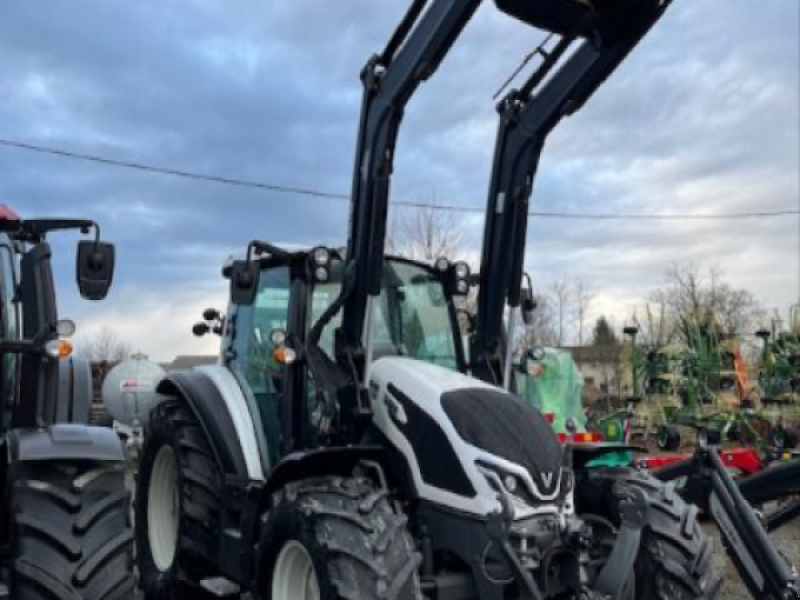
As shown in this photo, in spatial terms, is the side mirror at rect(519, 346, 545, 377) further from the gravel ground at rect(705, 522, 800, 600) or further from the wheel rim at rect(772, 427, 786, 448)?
the wheel rim at rect(772, 427, 786, 448)

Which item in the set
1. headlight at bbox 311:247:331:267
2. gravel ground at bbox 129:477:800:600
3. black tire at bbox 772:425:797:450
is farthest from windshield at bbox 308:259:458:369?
black tire at bbox 772:425:797:450

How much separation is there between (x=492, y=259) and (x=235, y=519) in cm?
236

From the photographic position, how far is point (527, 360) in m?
5.91

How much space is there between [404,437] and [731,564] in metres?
3.73

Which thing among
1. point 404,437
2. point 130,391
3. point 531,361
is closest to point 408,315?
point 531,361

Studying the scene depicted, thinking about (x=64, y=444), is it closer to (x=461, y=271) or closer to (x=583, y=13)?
(x=461, y=271)

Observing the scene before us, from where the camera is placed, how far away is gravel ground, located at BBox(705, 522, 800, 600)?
6691 millimetres

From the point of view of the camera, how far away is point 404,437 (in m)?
4.63

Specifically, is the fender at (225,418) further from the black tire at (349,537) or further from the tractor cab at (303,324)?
the black tire at (349,537)

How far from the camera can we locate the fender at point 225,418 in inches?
214

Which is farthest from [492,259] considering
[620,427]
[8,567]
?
[620,427]

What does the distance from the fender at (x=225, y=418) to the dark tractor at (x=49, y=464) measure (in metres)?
1.14

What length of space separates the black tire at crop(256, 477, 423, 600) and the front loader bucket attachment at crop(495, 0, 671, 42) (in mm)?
2559

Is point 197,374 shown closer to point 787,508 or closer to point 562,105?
point 562,105
